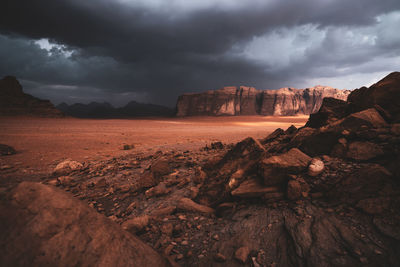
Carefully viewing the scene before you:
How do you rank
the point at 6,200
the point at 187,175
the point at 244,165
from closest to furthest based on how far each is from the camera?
the point at 6,200, the point at 244,165, the point at 187,175

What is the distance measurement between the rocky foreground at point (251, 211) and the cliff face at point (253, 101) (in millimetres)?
84648

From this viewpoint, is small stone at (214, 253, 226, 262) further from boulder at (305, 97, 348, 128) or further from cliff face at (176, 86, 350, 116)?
cliff face at (176, 86, 350, 116)

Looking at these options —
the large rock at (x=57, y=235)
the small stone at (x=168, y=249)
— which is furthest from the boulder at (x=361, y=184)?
the large rock at (x=57, y=235)

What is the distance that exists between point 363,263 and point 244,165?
208cm

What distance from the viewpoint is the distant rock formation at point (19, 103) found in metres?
51.9

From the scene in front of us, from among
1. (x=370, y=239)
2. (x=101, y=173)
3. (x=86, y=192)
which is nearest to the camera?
(x=370, y=239)

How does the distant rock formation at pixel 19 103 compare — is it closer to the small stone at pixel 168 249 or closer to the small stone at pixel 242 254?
the small stone at pixel 168 249

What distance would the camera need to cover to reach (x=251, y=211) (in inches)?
111

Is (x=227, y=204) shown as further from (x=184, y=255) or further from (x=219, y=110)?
(x=219, y=110)

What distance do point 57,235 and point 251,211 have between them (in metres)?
2.55

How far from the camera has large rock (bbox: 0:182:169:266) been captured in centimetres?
126

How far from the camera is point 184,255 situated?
2.28 meters

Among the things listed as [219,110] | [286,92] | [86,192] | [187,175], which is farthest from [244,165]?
[286,92]

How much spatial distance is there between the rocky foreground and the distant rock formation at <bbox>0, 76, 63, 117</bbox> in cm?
6953
